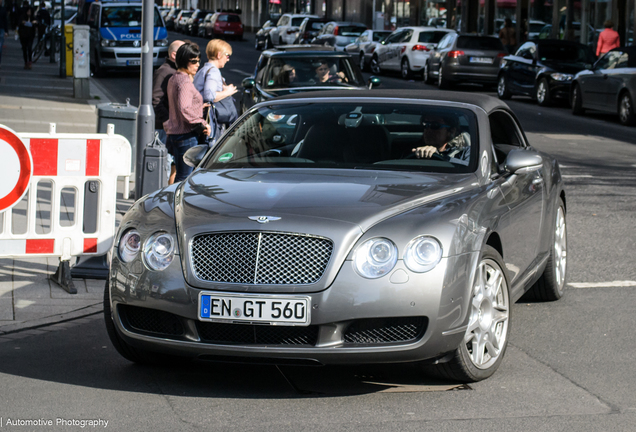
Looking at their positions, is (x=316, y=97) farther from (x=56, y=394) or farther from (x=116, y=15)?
(x=116, y=15)

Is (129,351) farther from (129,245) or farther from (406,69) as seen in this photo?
(406,69)

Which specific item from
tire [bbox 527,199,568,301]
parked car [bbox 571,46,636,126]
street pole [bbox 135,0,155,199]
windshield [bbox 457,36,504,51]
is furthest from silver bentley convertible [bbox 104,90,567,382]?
windshield [bbox 457,36,504,51]

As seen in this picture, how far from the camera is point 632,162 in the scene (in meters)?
14.3

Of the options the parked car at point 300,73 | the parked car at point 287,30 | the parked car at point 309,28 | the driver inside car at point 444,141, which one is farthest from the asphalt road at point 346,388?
the parked car at point 287,30

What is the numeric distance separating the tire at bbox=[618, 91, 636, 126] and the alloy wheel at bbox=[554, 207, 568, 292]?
13.2 meters

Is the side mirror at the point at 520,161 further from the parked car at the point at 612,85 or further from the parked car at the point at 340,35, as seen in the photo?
the parked car at the point at 340,35

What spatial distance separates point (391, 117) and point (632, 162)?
362 inches

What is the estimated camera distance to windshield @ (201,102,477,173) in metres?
5.71

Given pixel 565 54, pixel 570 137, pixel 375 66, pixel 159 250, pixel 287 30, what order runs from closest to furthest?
pixel 159 250 < pixel 570 137 < pixel 565 54 < pixel 375 66 < pixel 287 30

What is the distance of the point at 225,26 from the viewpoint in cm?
6147

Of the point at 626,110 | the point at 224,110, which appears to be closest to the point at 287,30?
the point at 626,110

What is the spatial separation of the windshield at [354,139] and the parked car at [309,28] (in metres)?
39.2

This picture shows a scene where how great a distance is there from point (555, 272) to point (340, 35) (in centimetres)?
3475

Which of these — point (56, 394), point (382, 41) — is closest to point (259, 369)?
point (56, 394)
